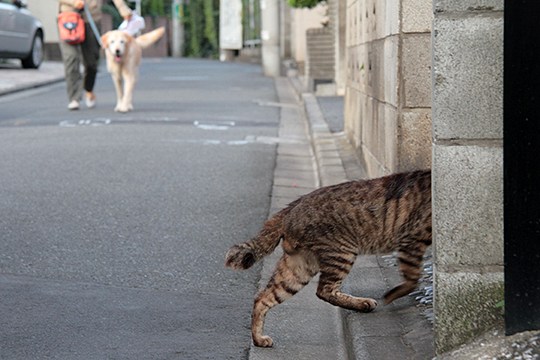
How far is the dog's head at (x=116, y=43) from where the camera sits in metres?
16.2

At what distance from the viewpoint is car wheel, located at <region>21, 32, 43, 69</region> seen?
27.6 metres

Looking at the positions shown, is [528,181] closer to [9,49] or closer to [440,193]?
[440,193]

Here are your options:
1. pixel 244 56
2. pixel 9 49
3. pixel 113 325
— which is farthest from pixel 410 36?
pixel 244 56

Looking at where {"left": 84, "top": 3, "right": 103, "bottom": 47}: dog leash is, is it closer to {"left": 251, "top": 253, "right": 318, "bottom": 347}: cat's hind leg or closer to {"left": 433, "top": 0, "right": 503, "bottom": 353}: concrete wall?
{"left": 251, "top": 253, "right": 318, "bottom": 347}: cat's hind leg

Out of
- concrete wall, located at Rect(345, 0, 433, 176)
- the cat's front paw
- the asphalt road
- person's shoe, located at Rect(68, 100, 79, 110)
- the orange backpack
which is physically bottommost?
the cat's front paw

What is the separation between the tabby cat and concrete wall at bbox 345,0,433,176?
1780mm

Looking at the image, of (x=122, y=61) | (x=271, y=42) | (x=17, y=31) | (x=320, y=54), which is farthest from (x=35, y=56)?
(x=122, y=61)

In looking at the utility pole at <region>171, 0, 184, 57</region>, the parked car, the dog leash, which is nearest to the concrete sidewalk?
the dog leash

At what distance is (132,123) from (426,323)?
32.6 ft

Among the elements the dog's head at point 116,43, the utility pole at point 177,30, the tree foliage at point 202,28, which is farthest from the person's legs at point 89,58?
the utility pole at point 177,30

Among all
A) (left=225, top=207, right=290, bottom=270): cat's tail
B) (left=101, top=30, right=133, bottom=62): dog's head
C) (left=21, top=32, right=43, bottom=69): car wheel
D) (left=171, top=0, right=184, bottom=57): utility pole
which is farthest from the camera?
(left=171, top=0, right=184, bottom=57): utility pole

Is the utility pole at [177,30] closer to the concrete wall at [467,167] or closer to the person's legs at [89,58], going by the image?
the person's legs at [89,58]

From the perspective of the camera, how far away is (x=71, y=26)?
16.1 metres

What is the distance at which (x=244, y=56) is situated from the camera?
4144cm
